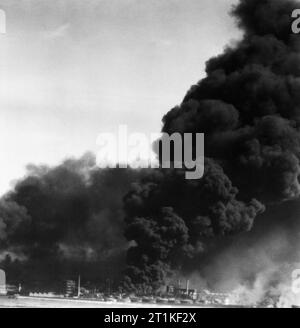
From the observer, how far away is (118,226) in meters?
69.9

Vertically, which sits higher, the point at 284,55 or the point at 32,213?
the point at 284,55

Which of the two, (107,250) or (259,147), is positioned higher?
(259,147)

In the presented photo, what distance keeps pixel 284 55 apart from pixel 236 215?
14517 mm

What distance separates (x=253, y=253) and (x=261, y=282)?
2991 millimetres

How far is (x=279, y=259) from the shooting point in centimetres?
6525

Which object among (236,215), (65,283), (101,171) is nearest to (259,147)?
(236,215)

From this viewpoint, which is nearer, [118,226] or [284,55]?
[284,55]

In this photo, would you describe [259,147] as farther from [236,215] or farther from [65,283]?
[65,283]
